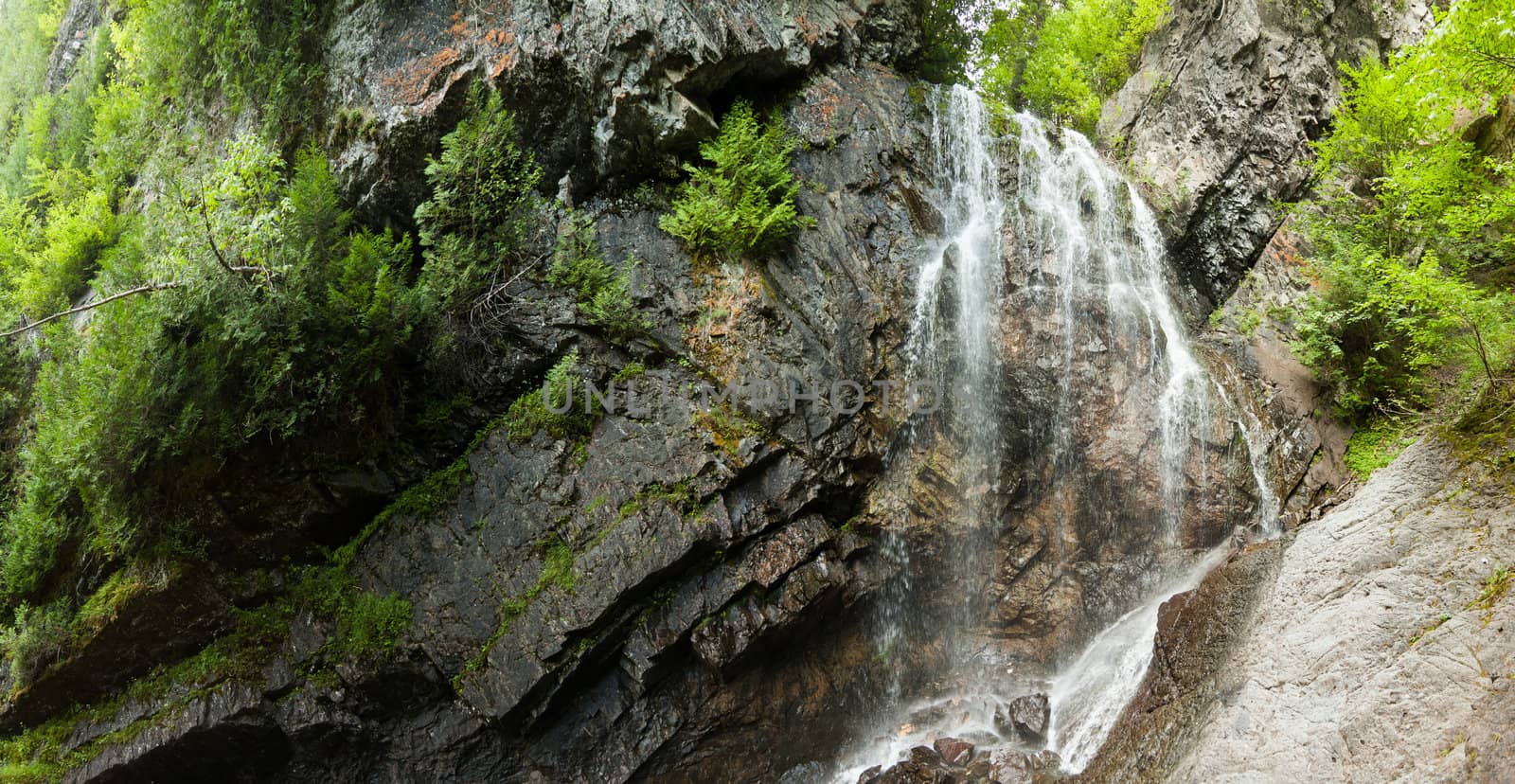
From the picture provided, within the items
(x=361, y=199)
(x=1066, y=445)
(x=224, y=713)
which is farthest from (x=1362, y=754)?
(x=361, y=199)

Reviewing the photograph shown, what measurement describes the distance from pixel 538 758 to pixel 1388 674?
7219 mm

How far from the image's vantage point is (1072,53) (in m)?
16.3

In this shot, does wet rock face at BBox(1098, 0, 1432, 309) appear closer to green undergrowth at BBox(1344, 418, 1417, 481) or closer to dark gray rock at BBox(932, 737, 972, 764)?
green undergrowth at BBox(1344, 418, 1417, 481)

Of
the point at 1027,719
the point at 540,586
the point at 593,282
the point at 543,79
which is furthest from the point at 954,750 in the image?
the point at 543,79

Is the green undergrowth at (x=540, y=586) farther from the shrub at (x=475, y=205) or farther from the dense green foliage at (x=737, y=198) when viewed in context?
the dense green foliage at (x=737, y=198)

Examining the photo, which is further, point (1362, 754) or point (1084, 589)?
point (1084, 589)

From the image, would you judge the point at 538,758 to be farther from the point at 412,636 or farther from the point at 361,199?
the point at 361,199

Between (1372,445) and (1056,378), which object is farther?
(1056,378)

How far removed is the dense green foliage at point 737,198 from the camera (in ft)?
29.7

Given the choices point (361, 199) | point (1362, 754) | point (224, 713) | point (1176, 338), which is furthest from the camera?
point (1176, 338)

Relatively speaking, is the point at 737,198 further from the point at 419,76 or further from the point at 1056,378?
the point at 1056,378

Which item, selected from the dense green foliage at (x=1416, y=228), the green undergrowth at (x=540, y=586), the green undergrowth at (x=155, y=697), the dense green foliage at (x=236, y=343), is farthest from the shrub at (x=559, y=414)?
the dense green foliage at (x=1416, y=228)

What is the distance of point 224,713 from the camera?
734 centimetres

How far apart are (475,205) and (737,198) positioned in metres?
3.22
